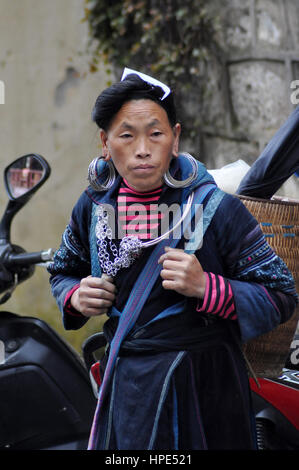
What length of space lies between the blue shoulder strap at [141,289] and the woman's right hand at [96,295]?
0.16ft

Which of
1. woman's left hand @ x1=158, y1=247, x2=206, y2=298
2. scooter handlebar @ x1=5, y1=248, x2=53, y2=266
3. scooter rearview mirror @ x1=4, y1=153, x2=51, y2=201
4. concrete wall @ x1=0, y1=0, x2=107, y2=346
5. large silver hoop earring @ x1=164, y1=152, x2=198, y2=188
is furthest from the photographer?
concrete wall @ x1=0, y1=0, x2=107, y2=346

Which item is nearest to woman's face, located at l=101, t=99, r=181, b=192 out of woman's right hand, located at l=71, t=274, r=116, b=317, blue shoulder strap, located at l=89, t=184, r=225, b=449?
blue shoulder strap, located at l=89, t=184, r=225, b=449

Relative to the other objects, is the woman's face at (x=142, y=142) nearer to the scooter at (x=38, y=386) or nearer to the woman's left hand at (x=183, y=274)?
the woman's left hand at (x=183, y=274)

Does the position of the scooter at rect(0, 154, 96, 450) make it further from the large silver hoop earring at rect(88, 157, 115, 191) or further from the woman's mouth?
the woman's mouth

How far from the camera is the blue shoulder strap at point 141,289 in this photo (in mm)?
1403

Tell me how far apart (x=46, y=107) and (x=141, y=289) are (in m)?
4.13

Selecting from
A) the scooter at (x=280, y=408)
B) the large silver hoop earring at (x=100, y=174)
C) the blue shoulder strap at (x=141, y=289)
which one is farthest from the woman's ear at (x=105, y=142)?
the scooter at (x=280, y=408)

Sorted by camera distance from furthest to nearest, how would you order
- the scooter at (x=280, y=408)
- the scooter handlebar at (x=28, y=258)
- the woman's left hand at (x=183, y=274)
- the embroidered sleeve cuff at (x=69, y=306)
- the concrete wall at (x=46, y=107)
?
the concrete wall at (x=46, y=107) → the scooter handlebar at (x=28, y=258) → the scooter at (x=280, y=408) → the embroidered sleeve cuff at (x=69, y=306) → the woman's left hand at (x=183, y=274)

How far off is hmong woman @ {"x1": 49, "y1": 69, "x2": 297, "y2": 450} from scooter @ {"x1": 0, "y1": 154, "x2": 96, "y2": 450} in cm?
75

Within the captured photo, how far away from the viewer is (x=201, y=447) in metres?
1.37

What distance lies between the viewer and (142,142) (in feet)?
4.63

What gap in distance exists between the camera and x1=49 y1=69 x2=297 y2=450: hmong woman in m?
1.37
